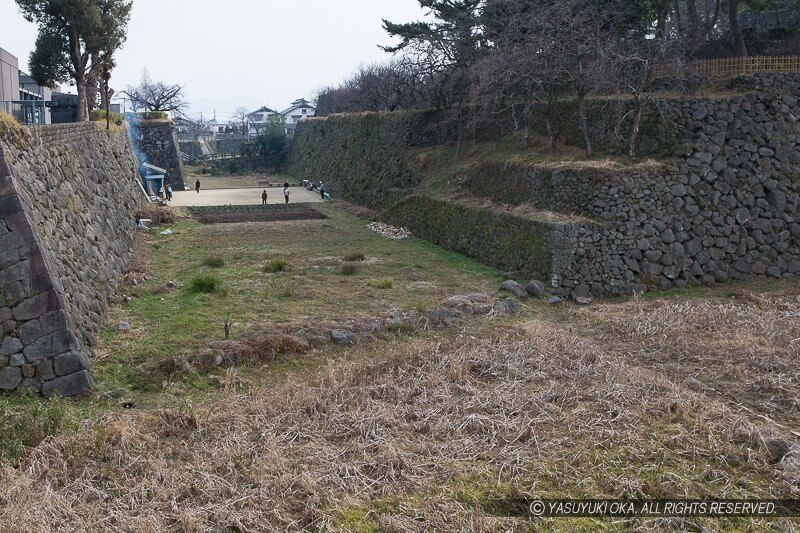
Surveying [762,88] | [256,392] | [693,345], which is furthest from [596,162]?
[256,392]

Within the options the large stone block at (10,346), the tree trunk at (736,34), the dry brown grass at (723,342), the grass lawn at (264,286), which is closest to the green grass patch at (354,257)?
the grass lawn at (264,286)

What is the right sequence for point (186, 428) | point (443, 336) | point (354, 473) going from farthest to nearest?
point (443, 336) < point (186, 428) < point (354, 473)

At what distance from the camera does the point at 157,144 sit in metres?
44.5

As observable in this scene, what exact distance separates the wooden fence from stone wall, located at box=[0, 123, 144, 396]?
17.1 metres

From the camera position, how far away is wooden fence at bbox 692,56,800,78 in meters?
19.4

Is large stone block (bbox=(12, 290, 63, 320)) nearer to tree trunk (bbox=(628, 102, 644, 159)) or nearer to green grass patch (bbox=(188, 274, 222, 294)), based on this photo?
green grass patch (bbox=(188, 274, 222, 294))

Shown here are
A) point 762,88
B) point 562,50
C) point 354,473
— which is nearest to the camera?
point 354,473

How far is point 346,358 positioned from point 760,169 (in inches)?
510

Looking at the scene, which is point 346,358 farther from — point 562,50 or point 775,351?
point 562,50

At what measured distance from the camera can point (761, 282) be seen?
17.3 metres

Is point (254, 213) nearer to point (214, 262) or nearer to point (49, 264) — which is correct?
point (214, 262)

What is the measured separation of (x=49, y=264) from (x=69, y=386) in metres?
2.01

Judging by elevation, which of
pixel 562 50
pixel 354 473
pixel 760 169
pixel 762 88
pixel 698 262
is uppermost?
pixel 562 50

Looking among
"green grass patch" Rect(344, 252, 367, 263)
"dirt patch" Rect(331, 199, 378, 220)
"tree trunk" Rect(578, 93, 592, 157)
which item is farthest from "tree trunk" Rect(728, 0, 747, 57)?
"dirt patch" Rect(331, 199, 378, 220)
